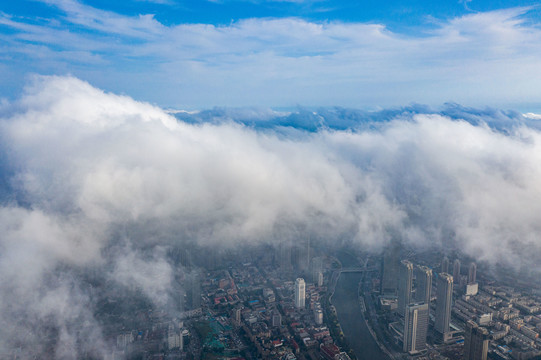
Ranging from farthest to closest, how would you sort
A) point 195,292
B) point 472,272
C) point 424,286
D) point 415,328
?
1. point 472,272
2. point 424,286
3. point 195,292
4. point 415,328

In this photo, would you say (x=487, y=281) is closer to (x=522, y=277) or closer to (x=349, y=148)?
(x=522, y=277)

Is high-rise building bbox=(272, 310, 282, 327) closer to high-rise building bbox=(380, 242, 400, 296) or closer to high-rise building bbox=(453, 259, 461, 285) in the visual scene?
high-rise building bbox=(380, 242, 400, 296)

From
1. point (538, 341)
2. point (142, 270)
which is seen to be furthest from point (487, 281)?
point (142, 270)

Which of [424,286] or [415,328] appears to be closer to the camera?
[415,328]

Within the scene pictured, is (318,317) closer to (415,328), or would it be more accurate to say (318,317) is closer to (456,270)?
(415,328)

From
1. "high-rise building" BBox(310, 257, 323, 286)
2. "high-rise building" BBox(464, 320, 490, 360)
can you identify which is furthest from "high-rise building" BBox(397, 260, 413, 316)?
"high-rise building" BBox(310, 257, 323, 286)

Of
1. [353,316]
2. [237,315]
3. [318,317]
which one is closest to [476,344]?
[353,316]
